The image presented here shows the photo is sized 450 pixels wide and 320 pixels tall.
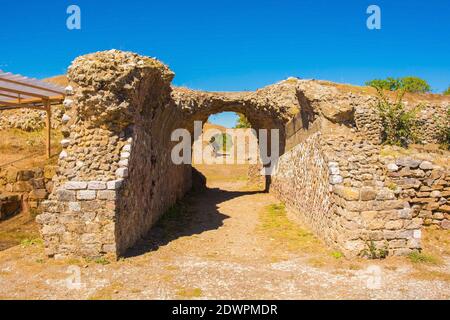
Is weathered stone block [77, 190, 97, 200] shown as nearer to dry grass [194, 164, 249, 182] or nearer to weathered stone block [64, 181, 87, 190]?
weathered stone block [64, 181, 87, 190]

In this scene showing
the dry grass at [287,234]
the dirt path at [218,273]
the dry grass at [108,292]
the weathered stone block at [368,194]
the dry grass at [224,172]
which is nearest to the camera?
the dry grass at [108,292]

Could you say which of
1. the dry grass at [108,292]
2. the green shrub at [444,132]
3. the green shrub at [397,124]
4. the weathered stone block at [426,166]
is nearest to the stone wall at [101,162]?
the dry grass at [108,292]

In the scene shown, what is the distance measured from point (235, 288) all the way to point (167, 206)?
25.8ft

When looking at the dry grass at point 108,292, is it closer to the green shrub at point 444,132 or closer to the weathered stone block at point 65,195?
the weathered stone block at point 65,195

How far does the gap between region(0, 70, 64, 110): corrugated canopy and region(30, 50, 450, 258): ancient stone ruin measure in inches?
172

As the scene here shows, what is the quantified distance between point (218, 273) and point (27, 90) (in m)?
11.3

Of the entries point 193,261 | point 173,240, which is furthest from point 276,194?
point 193,261

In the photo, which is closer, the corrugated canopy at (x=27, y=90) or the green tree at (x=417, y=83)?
the corrugated canopy at (x=27, y=90)

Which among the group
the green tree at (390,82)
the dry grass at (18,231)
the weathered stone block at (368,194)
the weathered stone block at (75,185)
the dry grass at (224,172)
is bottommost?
the dry grass at (18,231)

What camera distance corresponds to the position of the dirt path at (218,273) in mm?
6055

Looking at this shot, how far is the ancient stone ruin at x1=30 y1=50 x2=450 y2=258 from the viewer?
7.83 metres

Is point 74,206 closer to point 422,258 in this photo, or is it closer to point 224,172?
point 422,258

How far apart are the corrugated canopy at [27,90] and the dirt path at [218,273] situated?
5996mm
